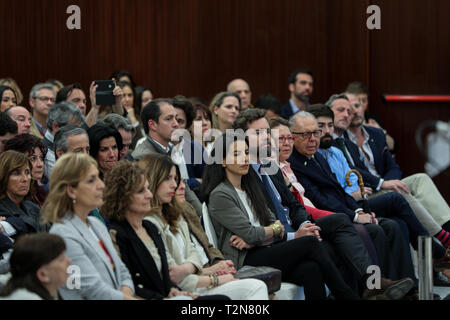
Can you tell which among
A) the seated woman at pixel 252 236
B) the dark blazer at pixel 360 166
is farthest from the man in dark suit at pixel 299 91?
the seated woman at pixel 252 236

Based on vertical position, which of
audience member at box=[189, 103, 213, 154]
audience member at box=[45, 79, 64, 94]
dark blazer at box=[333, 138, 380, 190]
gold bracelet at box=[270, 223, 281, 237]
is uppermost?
audience member at box=[45, 79, 64, 94]

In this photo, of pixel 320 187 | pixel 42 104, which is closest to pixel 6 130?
pixel 42 104

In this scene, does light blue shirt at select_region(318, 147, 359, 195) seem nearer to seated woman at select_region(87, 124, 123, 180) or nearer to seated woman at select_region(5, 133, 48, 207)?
seated woman at select_region(87, 124, 123, 180)

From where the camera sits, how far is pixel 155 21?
24.5ft

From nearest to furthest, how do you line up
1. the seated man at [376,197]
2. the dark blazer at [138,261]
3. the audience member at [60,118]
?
the dark blazer at [138,261] → the audience member at [60,118] → the seated man at [376,197]

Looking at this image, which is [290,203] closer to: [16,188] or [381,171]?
[16,188]

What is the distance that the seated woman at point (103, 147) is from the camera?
4.05 meters

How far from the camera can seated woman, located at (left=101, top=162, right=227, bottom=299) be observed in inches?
124

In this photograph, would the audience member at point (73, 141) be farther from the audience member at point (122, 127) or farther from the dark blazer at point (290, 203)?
the dark blazer at point (290, 203)

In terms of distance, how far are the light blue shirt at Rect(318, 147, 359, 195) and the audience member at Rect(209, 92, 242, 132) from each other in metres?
0.91

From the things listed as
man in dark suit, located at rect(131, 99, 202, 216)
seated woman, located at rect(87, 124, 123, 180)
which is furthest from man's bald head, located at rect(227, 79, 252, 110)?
seated woman, located at rect(87, 124, 123, 180)

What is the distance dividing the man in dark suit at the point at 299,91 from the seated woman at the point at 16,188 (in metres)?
3.51
